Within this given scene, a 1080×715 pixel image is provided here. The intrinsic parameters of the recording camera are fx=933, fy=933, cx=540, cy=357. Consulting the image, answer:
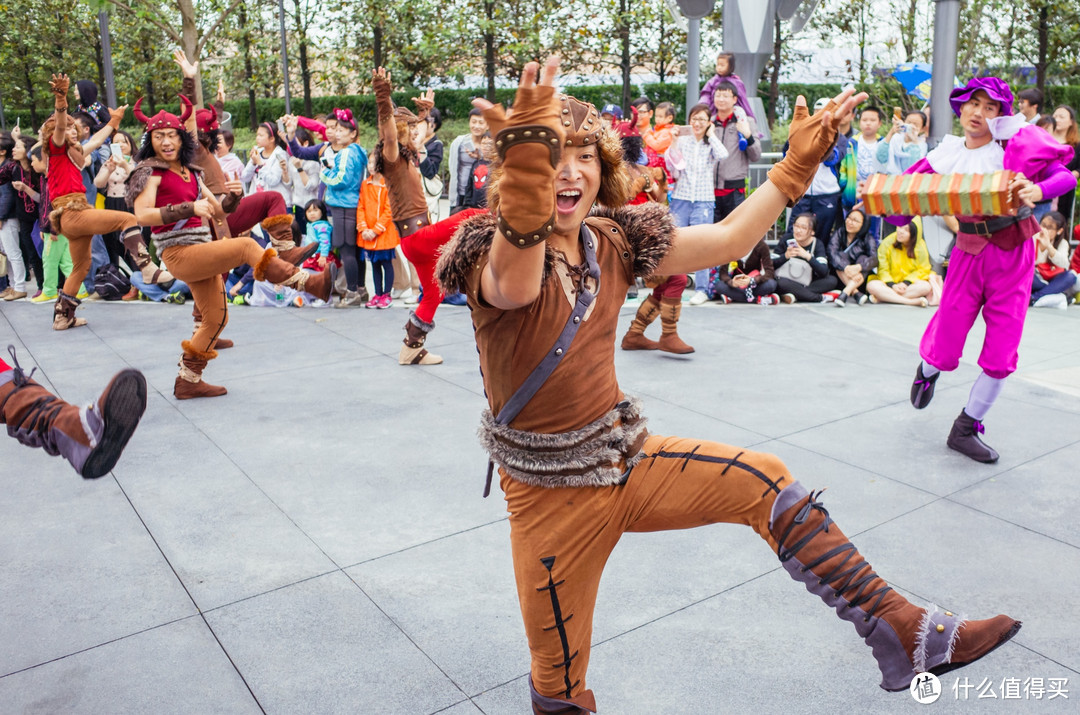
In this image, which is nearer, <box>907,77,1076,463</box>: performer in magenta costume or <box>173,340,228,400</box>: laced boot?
<box>907,77,1076,463</box>: performer in magenta costume

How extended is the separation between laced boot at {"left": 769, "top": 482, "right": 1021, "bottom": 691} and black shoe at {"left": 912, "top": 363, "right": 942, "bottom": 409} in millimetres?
3179

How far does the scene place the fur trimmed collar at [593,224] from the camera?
2166 mm

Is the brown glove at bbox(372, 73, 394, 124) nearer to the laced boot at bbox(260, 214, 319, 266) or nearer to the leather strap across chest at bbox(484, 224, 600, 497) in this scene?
the laced boot at bbox(260, 214, 319, 266)

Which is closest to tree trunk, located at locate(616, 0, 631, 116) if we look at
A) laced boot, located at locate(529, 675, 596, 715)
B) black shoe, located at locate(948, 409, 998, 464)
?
black shoe, located at locate(948, 409, 998, 464)

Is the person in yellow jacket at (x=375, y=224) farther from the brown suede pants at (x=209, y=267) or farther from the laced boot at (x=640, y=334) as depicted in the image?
the brown suede pants at (x=209, y=267)

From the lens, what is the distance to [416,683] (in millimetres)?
2977

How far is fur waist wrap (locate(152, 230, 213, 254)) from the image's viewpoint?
20.2 feet

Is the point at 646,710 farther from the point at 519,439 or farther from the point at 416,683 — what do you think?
the point at 519,439

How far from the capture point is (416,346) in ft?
23.6

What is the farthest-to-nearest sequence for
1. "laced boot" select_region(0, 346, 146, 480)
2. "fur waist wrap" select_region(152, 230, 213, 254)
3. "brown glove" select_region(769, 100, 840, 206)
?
"fur waist wrap" select_region(152, 230, 213, 254), "laced boot" select_region(0, 346, 146, 480), "brown glove" select_region(769, 100, 840, 206)

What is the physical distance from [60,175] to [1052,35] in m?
19.5

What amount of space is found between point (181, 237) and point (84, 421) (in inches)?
142

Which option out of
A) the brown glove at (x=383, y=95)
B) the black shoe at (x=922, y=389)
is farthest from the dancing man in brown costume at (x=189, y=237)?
the black shoe at (x=922, y=389)

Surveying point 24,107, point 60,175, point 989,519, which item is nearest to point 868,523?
point 989,519
